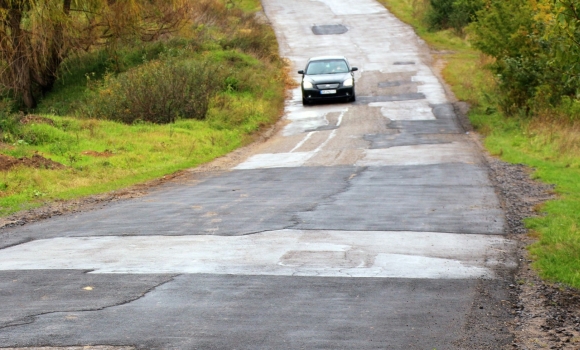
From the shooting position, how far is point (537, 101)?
2645 cm

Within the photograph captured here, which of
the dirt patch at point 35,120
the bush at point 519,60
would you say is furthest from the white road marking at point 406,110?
the dirt patch at point 35,120

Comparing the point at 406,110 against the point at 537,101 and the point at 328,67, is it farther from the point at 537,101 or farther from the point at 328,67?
the point at 537,101

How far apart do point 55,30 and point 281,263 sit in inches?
902

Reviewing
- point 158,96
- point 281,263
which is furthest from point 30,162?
point 281,263

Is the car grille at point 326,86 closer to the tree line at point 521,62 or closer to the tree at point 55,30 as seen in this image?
the tree line at point 521,62

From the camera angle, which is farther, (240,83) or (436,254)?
(240,83)

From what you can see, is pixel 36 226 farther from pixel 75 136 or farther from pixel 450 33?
pixel 450 33

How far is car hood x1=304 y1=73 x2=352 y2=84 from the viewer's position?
107 ft

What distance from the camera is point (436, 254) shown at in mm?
10219

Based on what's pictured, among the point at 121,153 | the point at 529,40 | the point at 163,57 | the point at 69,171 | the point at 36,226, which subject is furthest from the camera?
the point at 163,57

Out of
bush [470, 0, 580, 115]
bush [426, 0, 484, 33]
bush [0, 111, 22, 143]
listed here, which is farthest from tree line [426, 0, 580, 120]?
bush [426, 0, 484, 33]

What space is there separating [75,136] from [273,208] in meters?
10.6

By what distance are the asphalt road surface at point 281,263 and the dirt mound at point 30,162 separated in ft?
10.3

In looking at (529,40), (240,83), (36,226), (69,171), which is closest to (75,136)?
(69,171)
